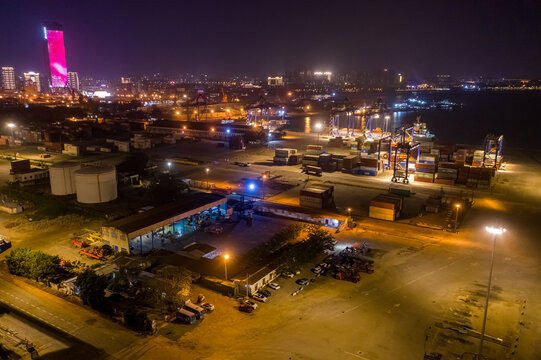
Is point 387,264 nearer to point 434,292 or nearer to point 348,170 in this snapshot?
point 434,292

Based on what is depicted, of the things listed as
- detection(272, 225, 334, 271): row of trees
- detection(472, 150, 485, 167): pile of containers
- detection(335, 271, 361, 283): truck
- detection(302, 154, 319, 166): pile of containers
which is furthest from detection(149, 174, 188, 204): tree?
detection(472, 150, 485, 167): pile of containers

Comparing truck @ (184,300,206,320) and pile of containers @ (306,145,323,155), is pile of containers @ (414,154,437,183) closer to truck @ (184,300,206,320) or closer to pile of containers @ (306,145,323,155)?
pile of containers @ (306,145,323,155)

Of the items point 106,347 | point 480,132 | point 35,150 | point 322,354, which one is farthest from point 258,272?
point 480,132

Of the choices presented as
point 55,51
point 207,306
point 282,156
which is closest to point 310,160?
point 282,156

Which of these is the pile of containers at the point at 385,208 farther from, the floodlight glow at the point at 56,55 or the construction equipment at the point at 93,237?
the floodlight glow at the point at 56,55

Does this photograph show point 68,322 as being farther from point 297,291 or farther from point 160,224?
point 297,291

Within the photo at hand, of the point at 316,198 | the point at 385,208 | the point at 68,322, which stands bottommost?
the point at 68,322


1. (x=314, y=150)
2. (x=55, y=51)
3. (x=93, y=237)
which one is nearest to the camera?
(x=93, y=237)
